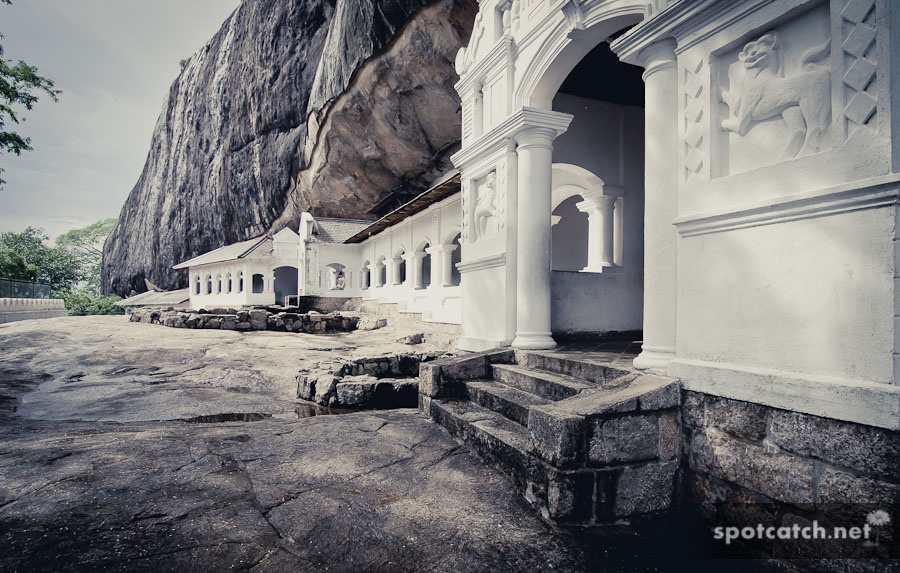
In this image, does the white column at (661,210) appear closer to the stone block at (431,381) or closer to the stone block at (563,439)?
the stone block at (563,439)

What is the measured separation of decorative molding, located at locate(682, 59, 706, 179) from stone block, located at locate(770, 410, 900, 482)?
5.12 ft

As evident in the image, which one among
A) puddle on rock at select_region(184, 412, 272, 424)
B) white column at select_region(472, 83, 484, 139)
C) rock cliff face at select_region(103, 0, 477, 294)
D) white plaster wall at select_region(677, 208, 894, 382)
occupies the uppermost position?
rock cliff face at select_region(103, 0, 477, 294)

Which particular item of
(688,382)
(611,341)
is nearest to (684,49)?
(688,382)

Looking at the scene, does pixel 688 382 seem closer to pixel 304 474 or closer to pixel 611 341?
pixel 304 474

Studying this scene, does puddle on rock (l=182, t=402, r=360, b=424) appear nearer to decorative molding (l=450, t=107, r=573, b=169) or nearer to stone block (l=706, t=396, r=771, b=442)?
decorative molding (l=450, t=107, r=573, b=169)

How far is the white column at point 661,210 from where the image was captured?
11.0 feet

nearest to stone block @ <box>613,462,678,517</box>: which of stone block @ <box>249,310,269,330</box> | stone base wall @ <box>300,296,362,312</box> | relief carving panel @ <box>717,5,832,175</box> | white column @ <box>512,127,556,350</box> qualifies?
relief carving panel @ <box>717,5,832,175</box>

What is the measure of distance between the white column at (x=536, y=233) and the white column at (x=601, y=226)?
2.05 m

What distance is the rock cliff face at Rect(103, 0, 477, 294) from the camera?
16.4 meters

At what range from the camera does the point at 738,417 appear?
2688mm

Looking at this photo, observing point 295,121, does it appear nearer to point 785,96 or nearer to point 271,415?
point 271,415

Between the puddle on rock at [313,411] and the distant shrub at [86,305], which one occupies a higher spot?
the distant shrub at [86,305]

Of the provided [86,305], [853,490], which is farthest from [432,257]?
[86,305]

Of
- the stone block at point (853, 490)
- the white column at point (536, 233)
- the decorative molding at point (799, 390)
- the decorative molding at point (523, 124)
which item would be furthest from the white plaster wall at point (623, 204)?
the stone block at point (853, 490)
